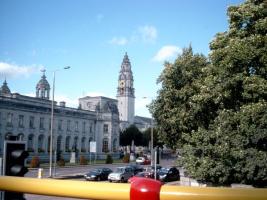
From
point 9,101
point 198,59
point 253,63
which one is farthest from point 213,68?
point 9,101

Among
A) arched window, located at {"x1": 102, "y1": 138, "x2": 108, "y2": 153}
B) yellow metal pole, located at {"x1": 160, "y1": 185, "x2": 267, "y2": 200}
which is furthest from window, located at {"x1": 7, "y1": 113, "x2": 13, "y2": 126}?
yellow metal pole, located at {"x1": 160, "y1": 185, "x2": 267, "y2": 200}

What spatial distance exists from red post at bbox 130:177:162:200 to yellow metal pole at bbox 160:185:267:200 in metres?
0.03

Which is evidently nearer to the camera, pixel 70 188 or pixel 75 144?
pixel 70 188

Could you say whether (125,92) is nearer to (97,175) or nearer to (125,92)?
(125,92)

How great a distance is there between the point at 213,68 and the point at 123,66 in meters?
145

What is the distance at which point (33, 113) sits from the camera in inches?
3551

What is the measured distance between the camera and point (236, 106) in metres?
21.2

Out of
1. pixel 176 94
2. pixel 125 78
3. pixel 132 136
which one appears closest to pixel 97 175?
pixel 176 94

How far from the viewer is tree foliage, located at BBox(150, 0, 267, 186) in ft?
63.5

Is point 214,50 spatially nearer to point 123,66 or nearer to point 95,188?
point 95,188

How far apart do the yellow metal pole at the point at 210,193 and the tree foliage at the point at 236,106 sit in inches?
687

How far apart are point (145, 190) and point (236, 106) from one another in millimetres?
19756

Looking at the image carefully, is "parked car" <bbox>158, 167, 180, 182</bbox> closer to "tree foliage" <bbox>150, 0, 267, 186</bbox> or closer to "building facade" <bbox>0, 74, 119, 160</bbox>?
"tree foliage" <bbox>150, 0, 267, 186</bbox>

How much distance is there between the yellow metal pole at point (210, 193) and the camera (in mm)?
1938
